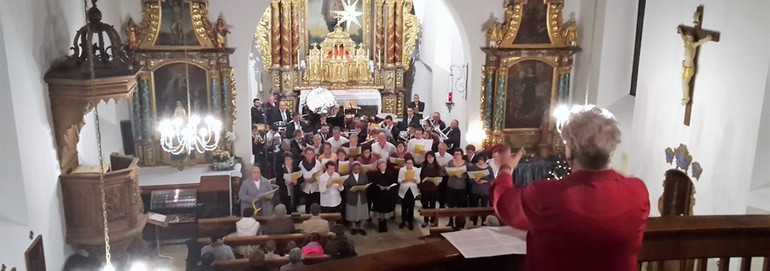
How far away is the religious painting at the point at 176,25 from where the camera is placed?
1446 centimetres

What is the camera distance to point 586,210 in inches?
98.8

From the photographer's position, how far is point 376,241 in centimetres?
1280

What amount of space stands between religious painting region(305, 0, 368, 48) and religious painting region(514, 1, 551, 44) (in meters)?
7.33

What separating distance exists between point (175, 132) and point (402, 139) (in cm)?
566

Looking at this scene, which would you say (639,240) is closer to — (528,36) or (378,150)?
(378,150)

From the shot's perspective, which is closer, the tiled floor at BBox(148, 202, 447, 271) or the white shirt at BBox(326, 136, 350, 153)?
the tiled floor at BBox(148, 202, 447, 271)

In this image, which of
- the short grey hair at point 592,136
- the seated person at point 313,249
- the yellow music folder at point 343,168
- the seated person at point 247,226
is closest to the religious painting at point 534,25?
the yellow music folder at point 343,168

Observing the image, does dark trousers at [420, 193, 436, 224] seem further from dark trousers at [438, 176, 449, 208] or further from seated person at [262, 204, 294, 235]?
seated person at [262, 204, 294, 235]

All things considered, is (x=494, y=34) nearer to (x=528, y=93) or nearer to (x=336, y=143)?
(x=528, y=93)

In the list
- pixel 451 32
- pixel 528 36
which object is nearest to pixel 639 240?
pixel 528 36

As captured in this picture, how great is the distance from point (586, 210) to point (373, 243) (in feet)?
34.0

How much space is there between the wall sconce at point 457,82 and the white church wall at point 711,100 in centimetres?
551

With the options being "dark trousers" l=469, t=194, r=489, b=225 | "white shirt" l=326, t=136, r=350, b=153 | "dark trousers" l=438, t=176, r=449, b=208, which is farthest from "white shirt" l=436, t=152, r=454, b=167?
"white shirt" l=326, t=136, r=350, b=153

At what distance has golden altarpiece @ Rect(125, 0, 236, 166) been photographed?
14.4 m
